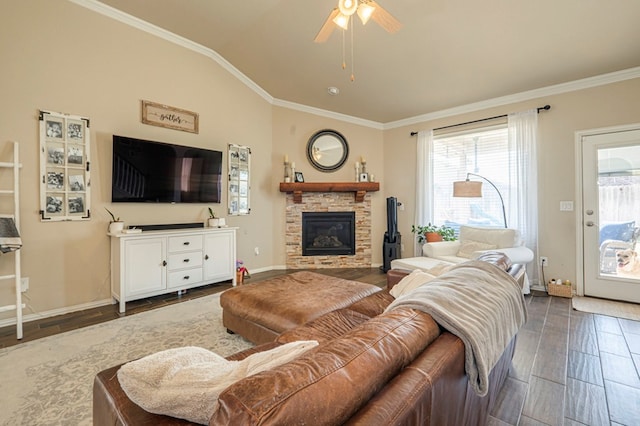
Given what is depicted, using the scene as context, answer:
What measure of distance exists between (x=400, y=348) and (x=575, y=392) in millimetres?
1769

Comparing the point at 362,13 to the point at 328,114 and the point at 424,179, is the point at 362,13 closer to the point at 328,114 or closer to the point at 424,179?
the point at 328,114

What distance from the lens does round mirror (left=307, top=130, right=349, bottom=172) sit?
522cm

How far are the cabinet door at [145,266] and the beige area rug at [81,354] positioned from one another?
312 millimetres

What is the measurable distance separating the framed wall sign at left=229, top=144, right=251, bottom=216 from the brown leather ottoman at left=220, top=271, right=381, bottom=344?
2107 mm

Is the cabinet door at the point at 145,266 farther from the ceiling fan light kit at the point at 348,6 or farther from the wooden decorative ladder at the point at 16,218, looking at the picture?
the ceiling fan light kit at the point at 348,6

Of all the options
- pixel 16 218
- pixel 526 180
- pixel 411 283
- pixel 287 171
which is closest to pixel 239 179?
pixel 287 171

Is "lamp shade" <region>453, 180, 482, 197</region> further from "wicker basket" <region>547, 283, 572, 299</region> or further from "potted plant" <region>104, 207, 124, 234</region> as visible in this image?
"potted plant" <region>104, 207, 124, 234</region>

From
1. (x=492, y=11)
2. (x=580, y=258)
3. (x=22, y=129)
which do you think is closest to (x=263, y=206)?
(x=22, y=129)

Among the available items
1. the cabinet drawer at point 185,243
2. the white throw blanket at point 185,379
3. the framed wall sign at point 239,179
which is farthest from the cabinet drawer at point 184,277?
the white throw blanket at point 185,379

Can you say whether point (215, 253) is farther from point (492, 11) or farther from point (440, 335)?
point (492, 11)

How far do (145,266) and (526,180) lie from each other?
4.91 metres

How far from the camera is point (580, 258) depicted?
12.0 ft

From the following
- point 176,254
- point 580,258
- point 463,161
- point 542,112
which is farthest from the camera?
point 463,161

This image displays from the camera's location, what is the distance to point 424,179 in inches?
197
